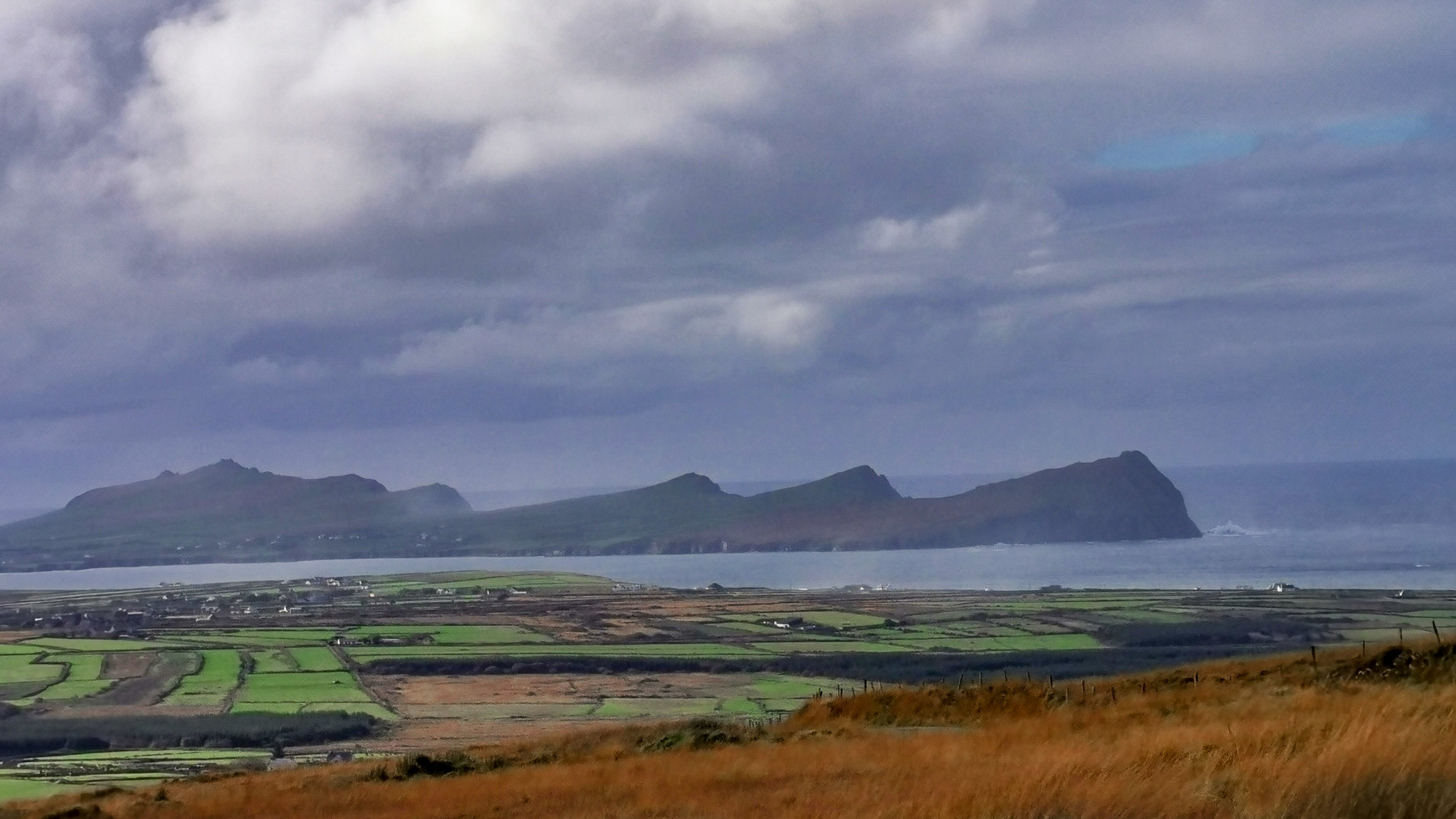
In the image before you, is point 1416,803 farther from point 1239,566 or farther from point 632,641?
point 1239,566

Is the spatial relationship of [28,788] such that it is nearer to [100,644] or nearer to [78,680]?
[78,680]

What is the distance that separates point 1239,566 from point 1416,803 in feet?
496

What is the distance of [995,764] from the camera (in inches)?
599

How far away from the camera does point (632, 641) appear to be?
303 feet

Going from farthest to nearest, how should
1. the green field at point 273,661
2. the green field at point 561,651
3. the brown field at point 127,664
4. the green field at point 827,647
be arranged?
the green field at point 561,651 → the green field at point 273,661 → the green field at point 827,647 → the brown field at point 127,664

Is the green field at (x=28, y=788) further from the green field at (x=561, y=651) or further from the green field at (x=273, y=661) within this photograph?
the green field at (x=561, y=651)

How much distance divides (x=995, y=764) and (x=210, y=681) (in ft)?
221

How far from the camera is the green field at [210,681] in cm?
6606

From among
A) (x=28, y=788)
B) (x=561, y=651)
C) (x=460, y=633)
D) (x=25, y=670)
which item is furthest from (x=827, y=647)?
(x=28, y=788)

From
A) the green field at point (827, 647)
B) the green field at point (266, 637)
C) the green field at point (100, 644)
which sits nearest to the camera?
the green field at point (827, 647)

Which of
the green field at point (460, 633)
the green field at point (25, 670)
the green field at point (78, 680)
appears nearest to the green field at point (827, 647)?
the green field at point (460, 633)

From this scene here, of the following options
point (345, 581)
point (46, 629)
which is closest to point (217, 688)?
point (46, 629)

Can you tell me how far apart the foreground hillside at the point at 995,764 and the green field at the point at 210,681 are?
123ft

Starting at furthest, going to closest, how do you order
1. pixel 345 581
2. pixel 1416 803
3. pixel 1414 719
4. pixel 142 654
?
pixel 345 581
pixel 142 654
pixel 1414 719
pixel 1416 803
